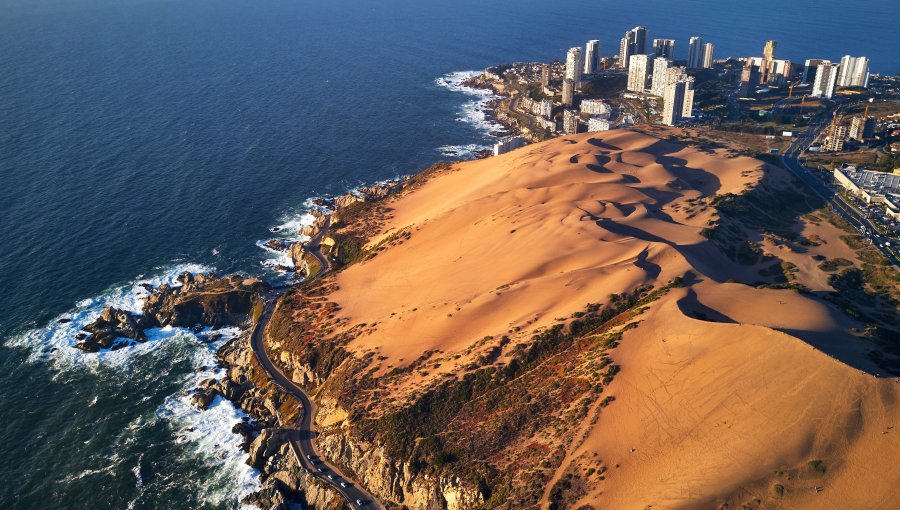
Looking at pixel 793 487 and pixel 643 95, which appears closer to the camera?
pixel 793 487

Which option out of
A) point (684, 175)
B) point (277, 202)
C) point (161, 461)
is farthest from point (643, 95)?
point (161, 461)

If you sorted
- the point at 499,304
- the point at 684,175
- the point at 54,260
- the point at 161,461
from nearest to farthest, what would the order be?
1. the point at 161,461
2. the point at 499,304
3. the point at 54,260
4. the point at 684,175

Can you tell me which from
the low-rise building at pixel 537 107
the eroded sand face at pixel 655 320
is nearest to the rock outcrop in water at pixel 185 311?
the eroded sand face at pixel 655 320

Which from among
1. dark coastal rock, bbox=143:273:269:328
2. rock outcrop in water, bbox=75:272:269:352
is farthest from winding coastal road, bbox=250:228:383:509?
rock outcrop in water, bbox=75:272:269:352

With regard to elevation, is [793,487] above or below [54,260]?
above

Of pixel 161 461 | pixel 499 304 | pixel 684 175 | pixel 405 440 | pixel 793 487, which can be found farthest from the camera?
pixel 684 175

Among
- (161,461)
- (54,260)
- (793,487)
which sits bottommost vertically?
(161,461)

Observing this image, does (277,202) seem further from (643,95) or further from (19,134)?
(643,95)
